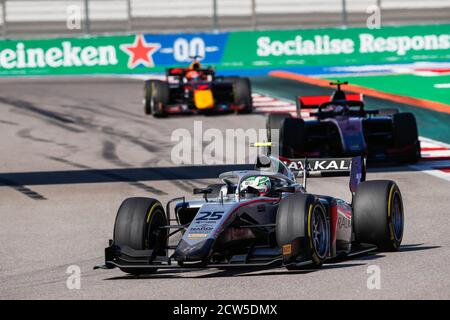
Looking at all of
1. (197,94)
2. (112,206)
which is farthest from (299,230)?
(197,94)

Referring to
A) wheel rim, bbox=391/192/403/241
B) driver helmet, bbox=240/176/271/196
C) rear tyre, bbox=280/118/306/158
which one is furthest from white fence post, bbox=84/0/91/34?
wheel rim, bbox=391/192/403/241

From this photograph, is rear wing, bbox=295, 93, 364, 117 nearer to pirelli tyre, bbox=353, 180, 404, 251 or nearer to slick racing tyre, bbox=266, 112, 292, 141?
slick racing tyre, bbox=266, 112, 292, 141

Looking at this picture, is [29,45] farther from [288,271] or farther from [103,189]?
[288,271]

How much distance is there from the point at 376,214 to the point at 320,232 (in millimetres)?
845

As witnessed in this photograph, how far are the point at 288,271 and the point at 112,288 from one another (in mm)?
1688

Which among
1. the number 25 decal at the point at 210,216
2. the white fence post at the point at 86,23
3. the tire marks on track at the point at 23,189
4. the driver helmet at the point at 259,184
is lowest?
the tire marks on track at the point at 23,189

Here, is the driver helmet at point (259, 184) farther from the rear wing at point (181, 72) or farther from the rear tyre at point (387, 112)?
the rear wing at point (181, 72)

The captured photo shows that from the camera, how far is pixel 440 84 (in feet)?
108

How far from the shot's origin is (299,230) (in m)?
10.7

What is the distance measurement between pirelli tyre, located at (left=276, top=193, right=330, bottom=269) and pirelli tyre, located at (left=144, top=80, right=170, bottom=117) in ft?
55.9

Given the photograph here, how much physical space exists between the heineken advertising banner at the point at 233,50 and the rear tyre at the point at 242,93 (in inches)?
469

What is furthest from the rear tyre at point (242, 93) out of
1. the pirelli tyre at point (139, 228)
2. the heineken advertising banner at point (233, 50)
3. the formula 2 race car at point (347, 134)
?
the pirelli tyre at point (139, 228)

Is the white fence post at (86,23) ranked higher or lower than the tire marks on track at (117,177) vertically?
higher

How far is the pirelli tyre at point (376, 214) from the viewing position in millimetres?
11680
